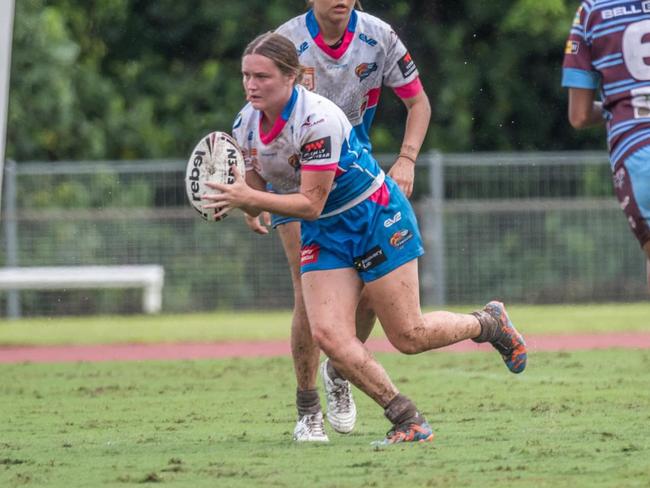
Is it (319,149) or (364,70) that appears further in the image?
(364,70)

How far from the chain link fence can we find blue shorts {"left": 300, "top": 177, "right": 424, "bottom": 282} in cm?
1332

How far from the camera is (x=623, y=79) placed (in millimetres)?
6246

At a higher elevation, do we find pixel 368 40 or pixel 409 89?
pixel 368 40

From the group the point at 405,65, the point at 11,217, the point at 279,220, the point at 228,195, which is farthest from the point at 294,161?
the point at 11,217

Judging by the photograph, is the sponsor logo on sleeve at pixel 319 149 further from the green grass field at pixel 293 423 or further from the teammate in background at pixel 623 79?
the green grass field at pixel 293 423

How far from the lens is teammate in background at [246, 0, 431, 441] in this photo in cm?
743

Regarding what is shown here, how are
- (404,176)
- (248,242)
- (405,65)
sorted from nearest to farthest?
(404,176) < (405,65) < (248,242)

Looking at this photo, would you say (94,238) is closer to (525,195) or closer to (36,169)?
(36,169)

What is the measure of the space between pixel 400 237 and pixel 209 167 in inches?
41.1

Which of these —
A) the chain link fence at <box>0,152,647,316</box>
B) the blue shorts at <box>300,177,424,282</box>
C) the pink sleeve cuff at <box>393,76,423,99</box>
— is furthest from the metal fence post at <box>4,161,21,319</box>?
the blue shorts at <box>300,177,424,282</box>

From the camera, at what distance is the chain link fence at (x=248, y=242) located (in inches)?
802

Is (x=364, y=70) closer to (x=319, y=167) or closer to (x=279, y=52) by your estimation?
(x=279, y=52)

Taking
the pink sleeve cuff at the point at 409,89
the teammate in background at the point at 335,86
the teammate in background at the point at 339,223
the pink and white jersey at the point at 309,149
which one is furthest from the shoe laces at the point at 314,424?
the pink sleeve cuff at the point at 409,89

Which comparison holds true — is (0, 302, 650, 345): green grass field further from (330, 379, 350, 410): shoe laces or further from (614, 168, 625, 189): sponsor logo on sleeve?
(614, 168, 625, 189): sponsor logo on sleeve
